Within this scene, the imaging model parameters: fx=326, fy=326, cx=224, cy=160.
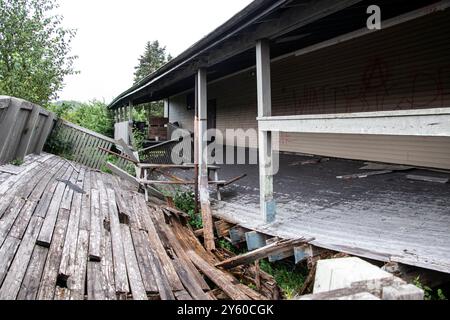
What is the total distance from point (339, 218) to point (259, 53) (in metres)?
2.44

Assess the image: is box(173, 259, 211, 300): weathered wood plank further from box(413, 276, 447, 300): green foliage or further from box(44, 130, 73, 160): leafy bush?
box(44, 130, 73, 160): leafy bush

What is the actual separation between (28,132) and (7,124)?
1407mm

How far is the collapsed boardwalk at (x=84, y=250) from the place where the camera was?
2297 mm

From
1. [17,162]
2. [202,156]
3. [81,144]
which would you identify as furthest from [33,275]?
[81,144]

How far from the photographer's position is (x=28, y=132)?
20.1ft

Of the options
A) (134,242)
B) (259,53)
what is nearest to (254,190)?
(259,53)

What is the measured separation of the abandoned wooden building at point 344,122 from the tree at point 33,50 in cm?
318

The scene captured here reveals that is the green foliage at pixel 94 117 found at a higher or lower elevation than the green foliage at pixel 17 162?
higher

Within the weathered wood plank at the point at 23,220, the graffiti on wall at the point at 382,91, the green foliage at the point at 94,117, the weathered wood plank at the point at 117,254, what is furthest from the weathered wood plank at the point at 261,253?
the green foliage at the point at 94,117

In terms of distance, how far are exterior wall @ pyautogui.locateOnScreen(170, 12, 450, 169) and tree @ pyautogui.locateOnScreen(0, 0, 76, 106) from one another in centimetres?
764

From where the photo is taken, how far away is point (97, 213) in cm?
406

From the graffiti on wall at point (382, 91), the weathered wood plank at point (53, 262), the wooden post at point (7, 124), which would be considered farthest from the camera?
the graffiti on wall at point (382, 91)

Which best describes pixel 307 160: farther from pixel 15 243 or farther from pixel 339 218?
pixel 15 243

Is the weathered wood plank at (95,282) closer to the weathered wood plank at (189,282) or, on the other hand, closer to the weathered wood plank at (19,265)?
the weathered wood plank at (19,265)
